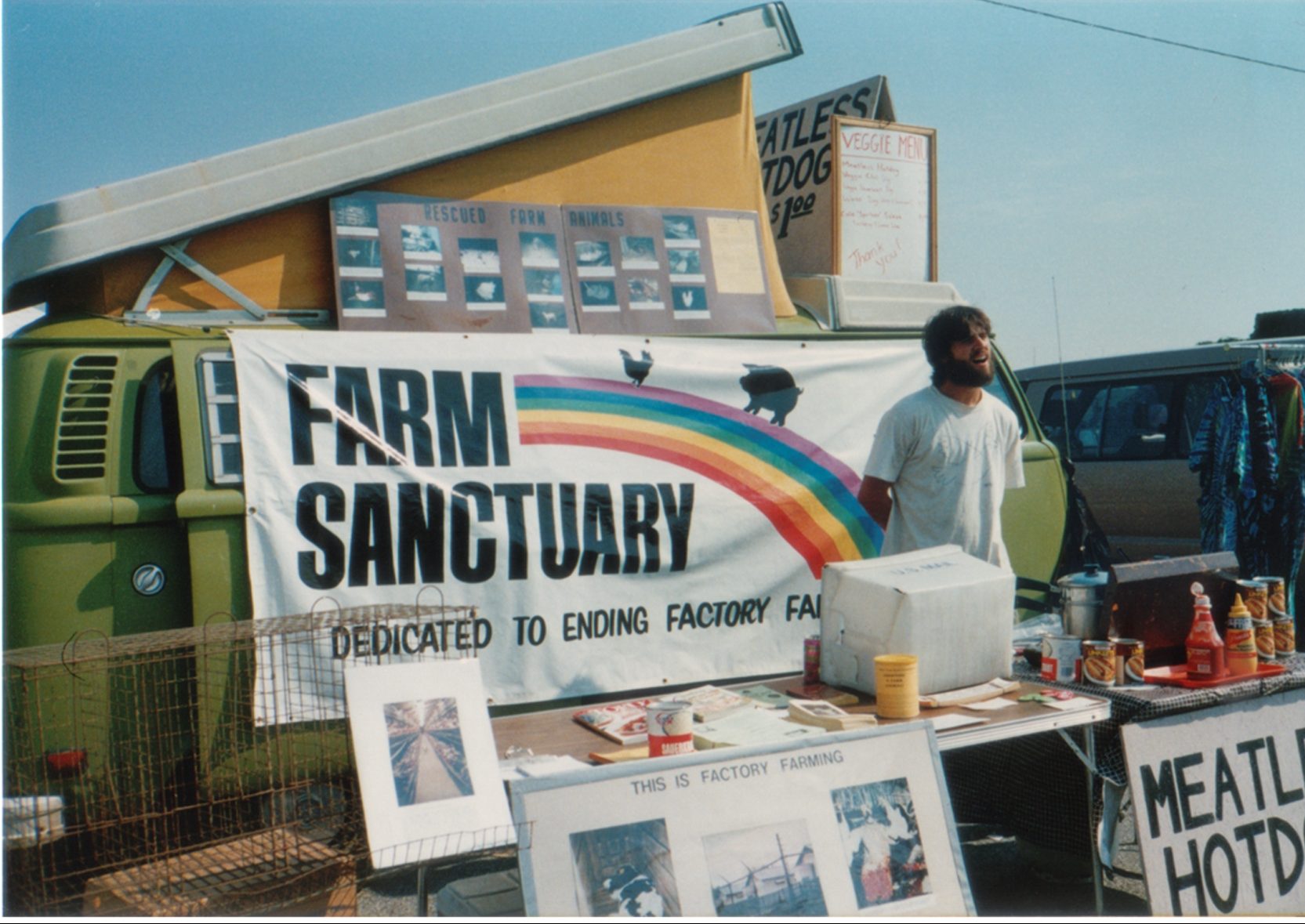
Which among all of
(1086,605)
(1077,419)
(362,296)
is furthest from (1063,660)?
(1077,419)

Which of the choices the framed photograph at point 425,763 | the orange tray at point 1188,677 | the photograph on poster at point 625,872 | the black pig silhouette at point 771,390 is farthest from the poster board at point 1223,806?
the black pig silhouette at point 771,390

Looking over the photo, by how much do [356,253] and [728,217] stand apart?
5.62ft

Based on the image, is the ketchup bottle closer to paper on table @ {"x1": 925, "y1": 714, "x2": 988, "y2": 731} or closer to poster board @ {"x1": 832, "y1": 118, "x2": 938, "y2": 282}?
paper on table @ {"x1": 925, "y1": 714, "x2": 988, "y2": 731}

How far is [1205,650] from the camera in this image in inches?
130

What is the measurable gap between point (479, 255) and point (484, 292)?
165mm

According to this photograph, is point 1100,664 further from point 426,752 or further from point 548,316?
point 548,316

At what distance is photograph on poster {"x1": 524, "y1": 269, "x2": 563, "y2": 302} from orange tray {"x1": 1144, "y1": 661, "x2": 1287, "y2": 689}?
2606 millimetres

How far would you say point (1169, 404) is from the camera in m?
8.38

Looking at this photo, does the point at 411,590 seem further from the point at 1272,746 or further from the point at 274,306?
the point at 1272,746

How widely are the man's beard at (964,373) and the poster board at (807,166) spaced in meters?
1.65

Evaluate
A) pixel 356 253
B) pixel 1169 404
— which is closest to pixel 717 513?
pixel 356 253

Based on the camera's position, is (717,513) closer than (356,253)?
No

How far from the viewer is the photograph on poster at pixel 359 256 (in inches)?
163

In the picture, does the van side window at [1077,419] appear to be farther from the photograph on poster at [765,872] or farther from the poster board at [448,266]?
the photograph on poster at [765,872]
